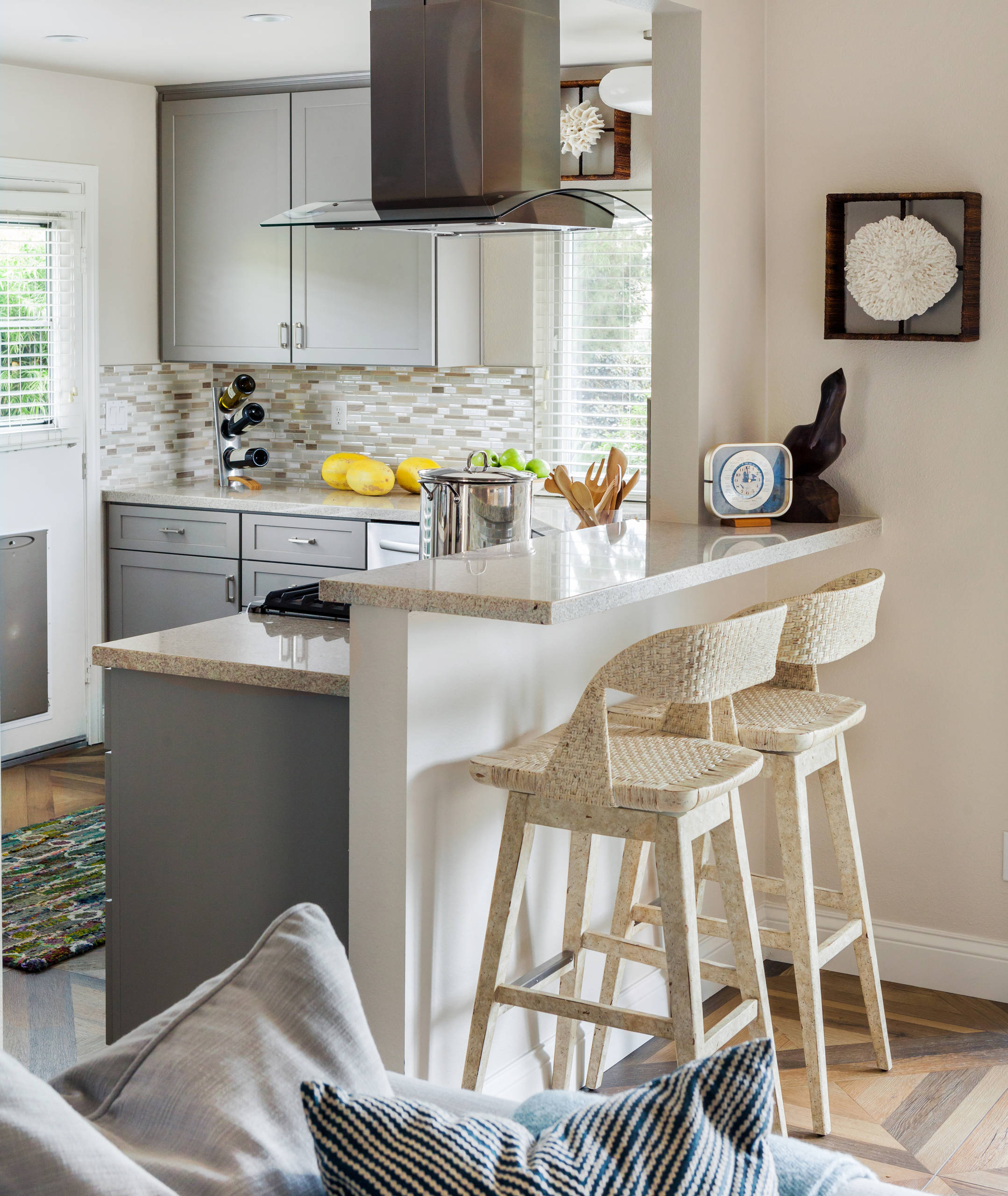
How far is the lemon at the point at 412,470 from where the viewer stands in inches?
200

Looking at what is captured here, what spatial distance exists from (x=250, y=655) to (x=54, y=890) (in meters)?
1.68

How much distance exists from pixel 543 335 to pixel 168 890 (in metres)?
2.98

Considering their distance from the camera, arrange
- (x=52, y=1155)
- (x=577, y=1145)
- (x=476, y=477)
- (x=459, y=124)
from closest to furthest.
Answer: (x=52, y=1155) → (x=577, y=1145) → (x=476, y=477) → (x=459, y=124)

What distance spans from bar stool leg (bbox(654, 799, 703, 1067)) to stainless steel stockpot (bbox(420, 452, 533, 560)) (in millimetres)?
831

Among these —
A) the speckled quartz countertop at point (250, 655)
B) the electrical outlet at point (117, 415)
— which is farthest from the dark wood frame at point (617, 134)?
the speckled quartz countertop at point (250, 655)

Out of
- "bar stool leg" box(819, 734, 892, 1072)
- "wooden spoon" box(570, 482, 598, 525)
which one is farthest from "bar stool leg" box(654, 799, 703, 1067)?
"wooden spoon" box(570, 482, 598, 525)

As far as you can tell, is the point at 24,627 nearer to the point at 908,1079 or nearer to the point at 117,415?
the point at 117,415

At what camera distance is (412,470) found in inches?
200

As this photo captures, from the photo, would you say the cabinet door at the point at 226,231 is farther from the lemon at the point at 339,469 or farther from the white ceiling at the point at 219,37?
the lemon at the point at 339,469

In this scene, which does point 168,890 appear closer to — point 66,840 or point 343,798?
point 343,798

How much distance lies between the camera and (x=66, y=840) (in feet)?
14.0

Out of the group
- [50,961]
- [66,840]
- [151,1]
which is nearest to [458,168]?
[151,1]

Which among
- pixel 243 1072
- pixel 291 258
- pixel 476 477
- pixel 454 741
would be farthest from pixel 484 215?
pixel 291 258

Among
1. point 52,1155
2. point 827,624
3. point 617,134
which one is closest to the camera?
point 52,1155
